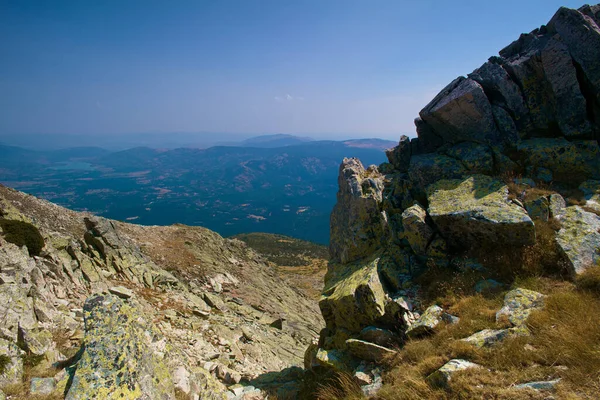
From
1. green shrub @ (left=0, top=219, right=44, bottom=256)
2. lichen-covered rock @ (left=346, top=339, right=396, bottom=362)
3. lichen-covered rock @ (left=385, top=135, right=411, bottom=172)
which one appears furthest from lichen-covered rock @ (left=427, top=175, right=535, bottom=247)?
green shrub @ (left=0, top=219, right=44, bottom=256)

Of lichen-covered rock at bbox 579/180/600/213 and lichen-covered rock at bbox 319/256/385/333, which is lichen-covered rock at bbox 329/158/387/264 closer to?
lichen-covered rock at bbox 319/256/385/333

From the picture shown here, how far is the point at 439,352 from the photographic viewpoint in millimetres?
8258

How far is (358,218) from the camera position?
15.3 metres

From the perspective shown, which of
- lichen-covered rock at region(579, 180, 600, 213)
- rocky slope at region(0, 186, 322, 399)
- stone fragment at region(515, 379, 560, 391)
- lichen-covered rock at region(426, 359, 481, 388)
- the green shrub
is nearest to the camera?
stone fragment at region(515, 379, 560, 391)

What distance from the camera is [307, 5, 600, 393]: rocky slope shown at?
1020 cm

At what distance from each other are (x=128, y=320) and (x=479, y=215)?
12.7 m

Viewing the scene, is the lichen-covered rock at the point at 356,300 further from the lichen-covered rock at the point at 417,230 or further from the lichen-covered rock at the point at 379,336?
the lichen-covered rock at the point at 417,230

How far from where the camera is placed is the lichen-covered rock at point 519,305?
8172 millimetres

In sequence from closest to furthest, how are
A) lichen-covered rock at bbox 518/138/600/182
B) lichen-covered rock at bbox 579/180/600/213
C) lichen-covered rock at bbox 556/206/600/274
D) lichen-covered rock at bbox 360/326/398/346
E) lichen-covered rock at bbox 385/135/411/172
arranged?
lichen-covered rock at bbox 556/206/600/274 < lichen-covered rock at bbox 360/326/398/346 < lichen-covered rock at bbox 579/180/600/213 < lichen-covered rock at bbox 518/138/600/182 < lichen-covered rock at bbox 385/135/411/172

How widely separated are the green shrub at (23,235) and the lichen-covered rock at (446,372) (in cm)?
2165

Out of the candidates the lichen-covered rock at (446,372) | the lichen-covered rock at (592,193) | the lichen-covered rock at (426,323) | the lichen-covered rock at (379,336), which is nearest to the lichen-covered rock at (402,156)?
the lichen-covered rock at (592,193)

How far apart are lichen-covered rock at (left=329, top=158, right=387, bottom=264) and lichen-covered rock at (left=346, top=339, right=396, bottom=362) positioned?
4780mm

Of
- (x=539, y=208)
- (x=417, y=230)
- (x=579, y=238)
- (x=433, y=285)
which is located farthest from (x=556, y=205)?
(x=433, y=285)

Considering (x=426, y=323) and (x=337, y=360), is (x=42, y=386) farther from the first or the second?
(x=426, y=323)
